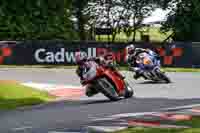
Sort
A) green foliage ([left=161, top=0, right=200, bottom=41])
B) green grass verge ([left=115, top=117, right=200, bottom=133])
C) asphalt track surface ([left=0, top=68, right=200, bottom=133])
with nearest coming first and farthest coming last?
green grass verge ([left=115, top=117, right=200, bottom=133]) < asphalt track surface ([left=0, top=68, right=200, bottom=133]) < green foliage ([left=161, top=0, right=200, bottom=41])

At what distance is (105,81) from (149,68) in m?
7.45

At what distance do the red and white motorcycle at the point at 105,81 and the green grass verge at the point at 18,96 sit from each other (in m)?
1.59

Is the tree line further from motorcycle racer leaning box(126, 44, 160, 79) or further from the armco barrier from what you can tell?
motorcycle racer leaning box(126, 44, 160, 79)

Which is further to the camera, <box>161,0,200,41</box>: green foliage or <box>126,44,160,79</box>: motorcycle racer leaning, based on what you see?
<box>161,0,200,41</box>: green foliage

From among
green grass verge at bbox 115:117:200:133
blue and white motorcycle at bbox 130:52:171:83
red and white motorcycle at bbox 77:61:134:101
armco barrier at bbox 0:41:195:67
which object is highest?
green grass verge at bbox 115:117:200:133

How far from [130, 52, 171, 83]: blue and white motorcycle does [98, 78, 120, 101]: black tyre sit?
6.90 metres

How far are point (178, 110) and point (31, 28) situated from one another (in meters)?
32.2

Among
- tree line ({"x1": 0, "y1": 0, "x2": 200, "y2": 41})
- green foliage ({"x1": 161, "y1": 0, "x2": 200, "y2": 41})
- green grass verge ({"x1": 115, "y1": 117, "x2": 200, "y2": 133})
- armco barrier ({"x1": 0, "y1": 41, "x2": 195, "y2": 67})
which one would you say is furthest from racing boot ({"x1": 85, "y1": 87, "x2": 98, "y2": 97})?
green foliage ({"x1": 161, "y1": 0, "x2": 200, "y2": 41})

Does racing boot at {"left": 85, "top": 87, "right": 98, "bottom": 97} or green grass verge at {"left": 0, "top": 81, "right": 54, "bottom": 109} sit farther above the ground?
racing boot at {"left": 85, "top": 87, "right": 98, "bottom": 97}

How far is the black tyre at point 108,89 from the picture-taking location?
19223 millimetres

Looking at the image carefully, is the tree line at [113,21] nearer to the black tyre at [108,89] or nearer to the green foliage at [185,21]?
the green foliage at [185,21]

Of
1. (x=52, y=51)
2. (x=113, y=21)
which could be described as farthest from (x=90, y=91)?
(x=113, y=21)

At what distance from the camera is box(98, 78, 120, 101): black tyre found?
19.2 m

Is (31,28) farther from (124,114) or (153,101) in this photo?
(124,114)
